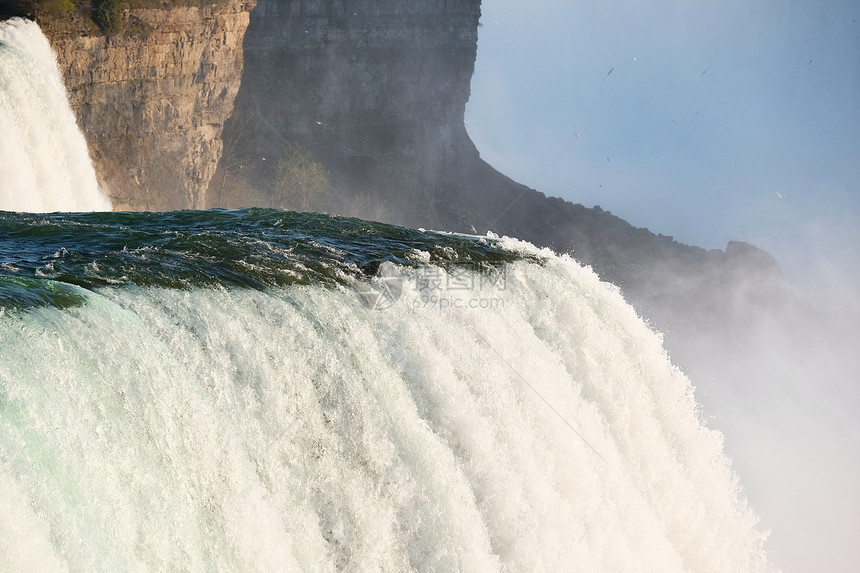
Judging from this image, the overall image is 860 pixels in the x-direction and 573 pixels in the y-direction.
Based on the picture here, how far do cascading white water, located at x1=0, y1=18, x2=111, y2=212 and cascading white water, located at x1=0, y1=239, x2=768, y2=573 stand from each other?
45.7 feet

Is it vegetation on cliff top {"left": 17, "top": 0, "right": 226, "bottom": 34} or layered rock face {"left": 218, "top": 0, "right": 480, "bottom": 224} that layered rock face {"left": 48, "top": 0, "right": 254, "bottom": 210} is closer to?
vegetation on cliff top {"left": 17, "top": 0, "right": 226, "bottom": 34}

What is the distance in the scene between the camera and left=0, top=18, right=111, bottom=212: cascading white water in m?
22.4

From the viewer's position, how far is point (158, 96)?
33.5 meters

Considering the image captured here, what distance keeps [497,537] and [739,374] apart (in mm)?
37404

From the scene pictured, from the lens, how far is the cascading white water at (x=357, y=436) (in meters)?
7.04

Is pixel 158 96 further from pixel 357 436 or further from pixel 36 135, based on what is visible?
pixel 357 436

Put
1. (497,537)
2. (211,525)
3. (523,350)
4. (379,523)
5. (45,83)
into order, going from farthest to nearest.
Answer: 1. (45,83)
2. (523,350)
3. (497,537)
4. (379,523)
5. (211,525)

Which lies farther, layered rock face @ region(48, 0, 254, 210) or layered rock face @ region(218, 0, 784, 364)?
layered rock face @ region(218, 0, 784, 364)

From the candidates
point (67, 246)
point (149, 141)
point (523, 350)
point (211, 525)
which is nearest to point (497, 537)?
point (523, 350)

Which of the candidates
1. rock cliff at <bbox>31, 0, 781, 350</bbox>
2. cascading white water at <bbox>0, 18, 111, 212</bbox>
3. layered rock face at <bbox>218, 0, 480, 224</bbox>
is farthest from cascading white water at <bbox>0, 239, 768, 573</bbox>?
layered rock face at <bbox>218, 0, 480, 224</bbox>

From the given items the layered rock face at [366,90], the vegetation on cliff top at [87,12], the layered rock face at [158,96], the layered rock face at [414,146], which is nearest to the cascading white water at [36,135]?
the vegetation on cliff top at [87,12]

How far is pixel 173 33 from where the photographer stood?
108 ft

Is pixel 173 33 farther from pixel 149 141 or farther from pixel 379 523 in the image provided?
pixel 379 523

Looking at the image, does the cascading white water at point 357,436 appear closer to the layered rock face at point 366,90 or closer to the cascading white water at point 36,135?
the cascading white water at point 36,135
